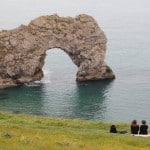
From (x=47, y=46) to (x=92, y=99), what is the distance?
113 feet

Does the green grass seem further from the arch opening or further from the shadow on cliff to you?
the arch opening

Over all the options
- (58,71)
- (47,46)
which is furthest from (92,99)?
(58,71)

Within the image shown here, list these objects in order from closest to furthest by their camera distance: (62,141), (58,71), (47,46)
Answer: (62,141)
(47,46)
(58,71)

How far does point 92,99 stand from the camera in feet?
409

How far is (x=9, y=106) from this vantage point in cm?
11506

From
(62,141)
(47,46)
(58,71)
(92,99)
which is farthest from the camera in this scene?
(58,71)

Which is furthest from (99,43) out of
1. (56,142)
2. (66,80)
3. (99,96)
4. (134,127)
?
(56,142)

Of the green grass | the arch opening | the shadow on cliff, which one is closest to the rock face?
the arch opening

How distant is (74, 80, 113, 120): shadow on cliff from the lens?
10712cm

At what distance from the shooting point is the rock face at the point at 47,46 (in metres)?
145

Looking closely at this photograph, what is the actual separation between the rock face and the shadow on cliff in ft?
23.5

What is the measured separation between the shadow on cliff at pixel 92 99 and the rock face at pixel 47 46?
7170 mm

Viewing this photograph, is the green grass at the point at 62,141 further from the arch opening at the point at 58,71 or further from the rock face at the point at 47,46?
the arch opening at the point at 58,71

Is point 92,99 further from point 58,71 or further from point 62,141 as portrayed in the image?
point 62,141
